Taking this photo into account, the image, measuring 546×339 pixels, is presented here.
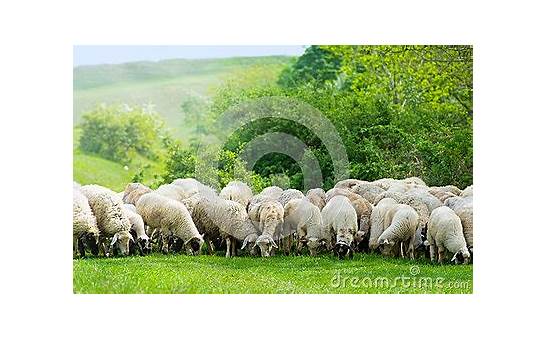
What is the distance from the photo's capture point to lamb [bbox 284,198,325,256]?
1273 cm

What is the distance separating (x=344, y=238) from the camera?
12.6m

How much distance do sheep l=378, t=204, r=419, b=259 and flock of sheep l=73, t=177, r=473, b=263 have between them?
0.01 m

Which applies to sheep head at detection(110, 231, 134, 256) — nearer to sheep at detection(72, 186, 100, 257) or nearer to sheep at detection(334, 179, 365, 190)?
sheep at detection(72, 186, 100, 257)

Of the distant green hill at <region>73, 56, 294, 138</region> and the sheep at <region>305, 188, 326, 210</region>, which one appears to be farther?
the sheep at <region>305, 188, 326, 210</region>

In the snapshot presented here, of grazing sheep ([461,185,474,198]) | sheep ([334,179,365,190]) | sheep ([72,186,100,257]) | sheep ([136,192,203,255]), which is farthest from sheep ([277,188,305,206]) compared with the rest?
sheep ([72,186,100,257])

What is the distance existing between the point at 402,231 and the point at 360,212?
0.82 m

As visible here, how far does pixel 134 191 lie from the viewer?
12859 millimetres

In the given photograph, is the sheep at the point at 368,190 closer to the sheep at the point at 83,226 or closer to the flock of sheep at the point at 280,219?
the flock of sheep at the point at 280,219

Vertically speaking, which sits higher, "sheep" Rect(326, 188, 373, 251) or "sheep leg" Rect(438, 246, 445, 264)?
"sheep" Rect(326, 188, 373, 251)

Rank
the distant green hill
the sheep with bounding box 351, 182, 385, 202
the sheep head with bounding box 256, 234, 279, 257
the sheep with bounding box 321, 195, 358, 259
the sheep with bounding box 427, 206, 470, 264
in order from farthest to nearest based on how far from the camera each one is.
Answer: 1. the sheep with bounding box 351, 182, 385, 202
2. the sheep with bounding box 321, 195, 358, 259
3. the sheep head with bounding box 256, 234, 279, 257
4. the sheep with bounding box 427, 206, 470, 264
5. the distant green hill

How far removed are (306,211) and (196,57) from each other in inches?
109

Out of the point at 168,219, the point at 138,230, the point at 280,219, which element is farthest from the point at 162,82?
the point at 280,219

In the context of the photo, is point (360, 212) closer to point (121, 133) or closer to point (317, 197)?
point (317, 197)
